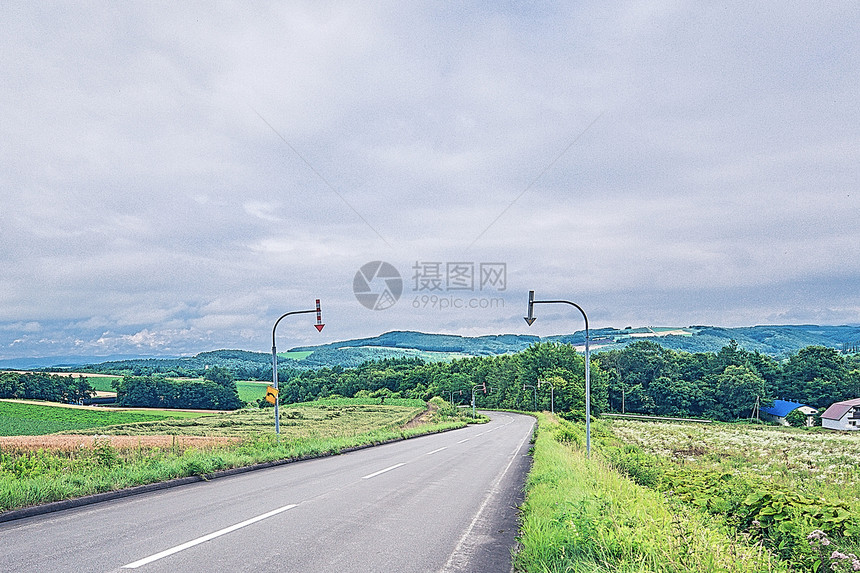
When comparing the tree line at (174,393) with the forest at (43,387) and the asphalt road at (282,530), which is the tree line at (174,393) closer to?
the forest at (43,387)

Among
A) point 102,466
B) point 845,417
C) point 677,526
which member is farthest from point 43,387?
point 845,417

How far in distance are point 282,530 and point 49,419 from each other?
187 ft

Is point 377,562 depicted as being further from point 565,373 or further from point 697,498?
point 565,373

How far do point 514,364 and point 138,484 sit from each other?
11055 cm

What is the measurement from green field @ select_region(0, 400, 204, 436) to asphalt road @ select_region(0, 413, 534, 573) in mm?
38673

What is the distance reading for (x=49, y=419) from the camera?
52.4 m

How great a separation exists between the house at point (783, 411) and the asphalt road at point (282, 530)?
94883mm

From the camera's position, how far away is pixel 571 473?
Answer: 11.4 meters

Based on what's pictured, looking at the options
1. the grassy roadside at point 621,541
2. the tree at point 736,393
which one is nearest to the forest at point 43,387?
the grassy roadside at point 621,541

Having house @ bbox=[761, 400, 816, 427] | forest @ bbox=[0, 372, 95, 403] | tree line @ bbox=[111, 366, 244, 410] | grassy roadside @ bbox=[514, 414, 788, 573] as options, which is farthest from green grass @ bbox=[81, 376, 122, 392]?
house @ bbox=[761, 400, 816, 427]

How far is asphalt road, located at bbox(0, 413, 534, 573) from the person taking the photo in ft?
21.1

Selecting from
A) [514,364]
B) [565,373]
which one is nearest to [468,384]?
[514,364]

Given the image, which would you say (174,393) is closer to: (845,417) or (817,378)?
(845,417)

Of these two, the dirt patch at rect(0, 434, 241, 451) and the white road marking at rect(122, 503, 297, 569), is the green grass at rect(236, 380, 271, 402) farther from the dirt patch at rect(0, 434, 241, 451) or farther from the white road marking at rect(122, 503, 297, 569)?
the white road marking at rect(122, 503, 297, 569)
